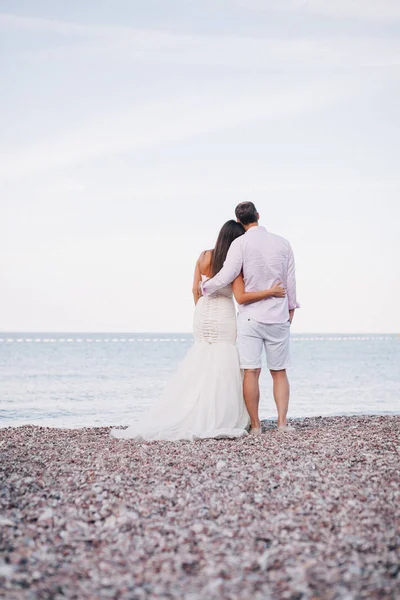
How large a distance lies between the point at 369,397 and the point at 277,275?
10938 millimetres

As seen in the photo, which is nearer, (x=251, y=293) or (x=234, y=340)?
(x=251, y=293)

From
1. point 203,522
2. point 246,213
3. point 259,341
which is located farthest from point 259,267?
point 203,522

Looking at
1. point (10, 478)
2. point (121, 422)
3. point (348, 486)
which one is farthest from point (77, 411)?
point (348, 486)

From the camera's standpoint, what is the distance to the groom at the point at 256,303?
685 centimetres

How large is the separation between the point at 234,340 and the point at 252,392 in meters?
0.71

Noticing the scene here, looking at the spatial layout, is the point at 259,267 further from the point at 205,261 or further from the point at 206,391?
the point at 206,391

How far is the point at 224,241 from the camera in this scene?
23.3 feet

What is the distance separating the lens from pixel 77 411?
13445mm

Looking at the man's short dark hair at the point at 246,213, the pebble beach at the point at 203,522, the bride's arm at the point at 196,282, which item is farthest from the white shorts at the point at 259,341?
the pebble beach at the point at 203,522

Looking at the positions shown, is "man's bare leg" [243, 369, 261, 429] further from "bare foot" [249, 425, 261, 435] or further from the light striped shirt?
the light striped shirt

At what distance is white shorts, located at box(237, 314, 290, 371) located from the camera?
688 cm

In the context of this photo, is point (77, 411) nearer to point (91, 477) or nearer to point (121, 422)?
point (121, 422)

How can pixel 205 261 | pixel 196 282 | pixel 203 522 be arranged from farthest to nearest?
pixel 196 282, pixel 205 261, pixel 203 522

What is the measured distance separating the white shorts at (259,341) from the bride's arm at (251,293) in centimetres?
20
